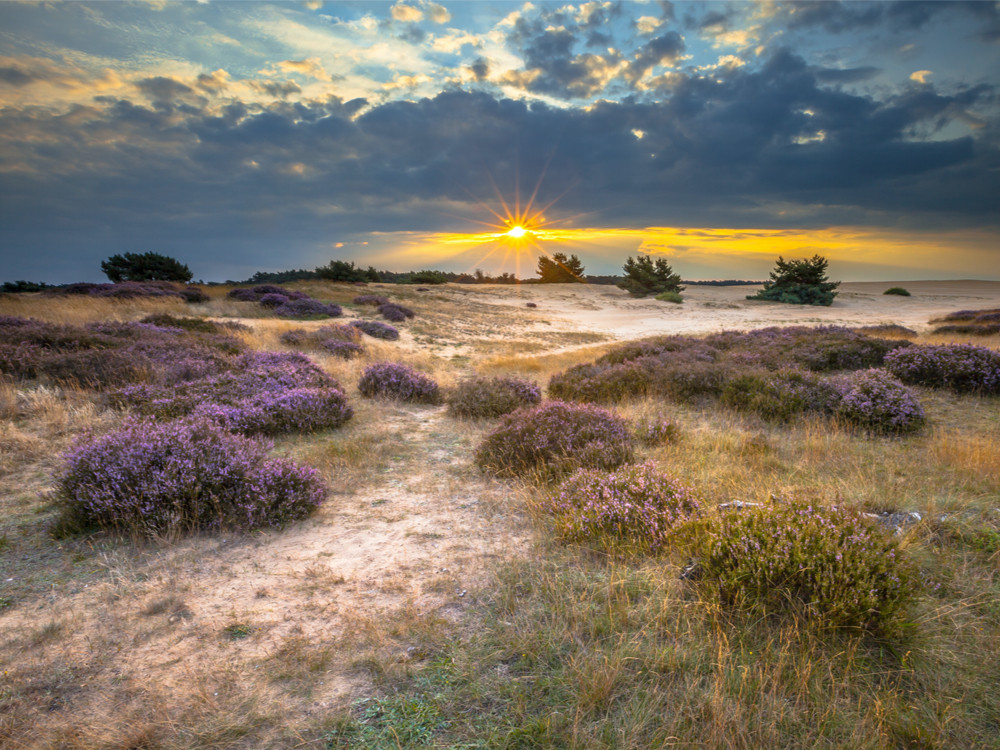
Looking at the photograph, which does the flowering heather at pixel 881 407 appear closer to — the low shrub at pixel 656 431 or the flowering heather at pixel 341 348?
the low shrub at pixel 656 431

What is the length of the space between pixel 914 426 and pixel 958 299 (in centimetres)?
5062

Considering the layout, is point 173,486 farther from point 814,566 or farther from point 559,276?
point 559,276

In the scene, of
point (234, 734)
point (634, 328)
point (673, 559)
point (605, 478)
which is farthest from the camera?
point (634, 328)

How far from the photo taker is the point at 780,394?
8.30 m

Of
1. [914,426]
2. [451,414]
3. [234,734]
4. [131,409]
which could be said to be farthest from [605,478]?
[131,409]

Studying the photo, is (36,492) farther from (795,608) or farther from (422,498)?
(795,608)

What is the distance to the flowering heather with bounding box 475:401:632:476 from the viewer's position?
5.76 m

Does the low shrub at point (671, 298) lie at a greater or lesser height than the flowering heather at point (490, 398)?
greater

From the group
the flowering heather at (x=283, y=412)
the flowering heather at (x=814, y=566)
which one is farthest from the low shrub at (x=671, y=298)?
the flowering heather at (x=814, y=566)

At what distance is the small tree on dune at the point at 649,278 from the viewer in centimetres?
5203

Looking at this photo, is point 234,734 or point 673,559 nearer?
point 234,734

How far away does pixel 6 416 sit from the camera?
7.14 metres

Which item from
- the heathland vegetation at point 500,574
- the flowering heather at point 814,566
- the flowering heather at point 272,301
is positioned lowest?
the heathland vegetation at point 500,574

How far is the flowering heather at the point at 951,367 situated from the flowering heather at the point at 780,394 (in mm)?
2646
